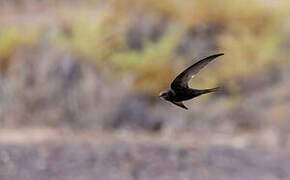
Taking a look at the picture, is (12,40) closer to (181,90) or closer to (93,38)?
(93,38)

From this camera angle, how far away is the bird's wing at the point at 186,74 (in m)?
1.45

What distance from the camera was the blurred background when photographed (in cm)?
902

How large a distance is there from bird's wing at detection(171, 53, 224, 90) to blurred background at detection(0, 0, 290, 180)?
6.99 m

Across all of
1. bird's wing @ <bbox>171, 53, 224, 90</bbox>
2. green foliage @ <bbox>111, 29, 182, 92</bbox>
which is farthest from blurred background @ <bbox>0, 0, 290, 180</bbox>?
bird's wing @ <bbox>171, 53, 224, 90</bbox>

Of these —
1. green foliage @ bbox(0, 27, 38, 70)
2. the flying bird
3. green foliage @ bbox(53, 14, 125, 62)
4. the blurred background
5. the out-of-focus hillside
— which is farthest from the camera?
green foliage @ bbox(0, 27, 38, 70)

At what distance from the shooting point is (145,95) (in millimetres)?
11109

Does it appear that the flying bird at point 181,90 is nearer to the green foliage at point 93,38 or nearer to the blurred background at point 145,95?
the blurred background at point 145,95

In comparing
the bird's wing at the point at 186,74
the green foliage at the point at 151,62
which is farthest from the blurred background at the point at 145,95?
the bird's wing at the point at 186,74

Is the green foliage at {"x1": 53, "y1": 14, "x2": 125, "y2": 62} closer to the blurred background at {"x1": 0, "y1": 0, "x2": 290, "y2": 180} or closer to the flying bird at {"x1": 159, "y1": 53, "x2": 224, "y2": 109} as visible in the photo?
the blurred background at {"x1": 0, "y1": 0, "x2": 290, "y2": 180}

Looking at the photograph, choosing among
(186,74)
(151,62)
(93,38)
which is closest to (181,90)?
(186,74)

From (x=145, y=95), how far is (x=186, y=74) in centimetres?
963

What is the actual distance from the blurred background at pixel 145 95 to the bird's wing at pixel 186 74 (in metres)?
6.99

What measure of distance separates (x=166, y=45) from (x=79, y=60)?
1.13 meters

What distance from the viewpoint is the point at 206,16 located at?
12.5 meters
